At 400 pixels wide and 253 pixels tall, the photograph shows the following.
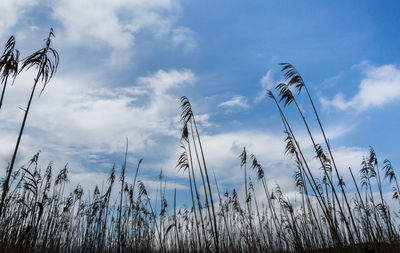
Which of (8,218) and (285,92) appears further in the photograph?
(8,218)

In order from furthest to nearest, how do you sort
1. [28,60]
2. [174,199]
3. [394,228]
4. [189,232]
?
[189,232] < [394,228] < [174,199] < [28,60]

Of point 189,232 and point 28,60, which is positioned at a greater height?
point 28,60

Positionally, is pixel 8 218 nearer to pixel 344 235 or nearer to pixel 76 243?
pixel 76 243

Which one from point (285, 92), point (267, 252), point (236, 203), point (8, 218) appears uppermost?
point (285, 92)

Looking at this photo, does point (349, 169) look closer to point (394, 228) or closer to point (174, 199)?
point (394, 228)

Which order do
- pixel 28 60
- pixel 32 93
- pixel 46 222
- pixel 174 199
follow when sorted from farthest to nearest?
pixel 46 222 → pixel 174 199 → pixel 28 60 → pixel 32 93

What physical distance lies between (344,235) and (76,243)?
29.1ft

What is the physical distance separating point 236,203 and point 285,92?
7299 mm

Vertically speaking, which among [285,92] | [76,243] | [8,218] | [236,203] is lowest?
→ [76,243]

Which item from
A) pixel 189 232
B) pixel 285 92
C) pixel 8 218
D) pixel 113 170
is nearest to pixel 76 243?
pixel 8 218

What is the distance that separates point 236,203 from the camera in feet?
38.0

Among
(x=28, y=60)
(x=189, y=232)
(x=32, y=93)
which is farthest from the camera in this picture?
(x=189, y=232)

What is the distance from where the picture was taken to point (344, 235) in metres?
7.25

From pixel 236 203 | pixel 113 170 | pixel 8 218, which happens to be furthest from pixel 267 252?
pixel 8 218
